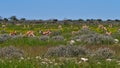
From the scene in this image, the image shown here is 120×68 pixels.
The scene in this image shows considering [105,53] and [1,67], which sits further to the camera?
[105,53]

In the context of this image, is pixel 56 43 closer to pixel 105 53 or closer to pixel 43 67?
pixel 105 53

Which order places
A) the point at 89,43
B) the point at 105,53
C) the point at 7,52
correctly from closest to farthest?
1. the point at 105,53
2. the point at 7,52
3. the point at 89,43

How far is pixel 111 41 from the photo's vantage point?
24344mm

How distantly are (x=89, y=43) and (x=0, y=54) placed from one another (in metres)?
7.81

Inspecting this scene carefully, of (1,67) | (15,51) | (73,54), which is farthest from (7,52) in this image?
(1,67)

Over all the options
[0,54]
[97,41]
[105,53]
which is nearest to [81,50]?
[105,53]

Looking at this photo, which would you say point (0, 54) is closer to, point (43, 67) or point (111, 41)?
point (43, 67)

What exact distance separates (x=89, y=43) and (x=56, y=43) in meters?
1.74

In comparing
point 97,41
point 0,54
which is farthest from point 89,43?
point 0,54

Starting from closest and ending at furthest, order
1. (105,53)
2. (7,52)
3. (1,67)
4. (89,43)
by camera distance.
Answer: (1,67)
(105,53)
(7,52)
(89,43)

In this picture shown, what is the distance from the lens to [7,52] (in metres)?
17.0

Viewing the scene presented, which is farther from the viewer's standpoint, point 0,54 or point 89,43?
point 89,43

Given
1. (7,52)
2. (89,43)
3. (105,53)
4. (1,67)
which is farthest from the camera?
(89,43)

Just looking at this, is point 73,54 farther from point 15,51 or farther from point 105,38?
point 105,38
